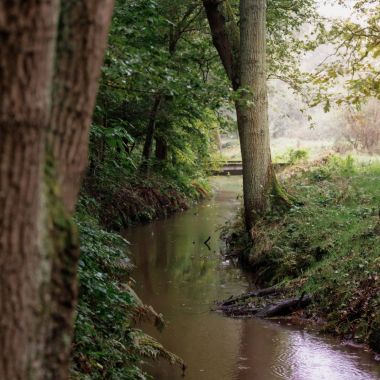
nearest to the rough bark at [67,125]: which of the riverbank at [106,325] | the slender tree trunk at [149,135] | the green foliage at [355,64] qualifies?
the riverbank at [106,325]

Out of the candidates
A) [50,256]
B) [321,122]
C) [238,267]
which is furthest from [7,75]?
[321,122]

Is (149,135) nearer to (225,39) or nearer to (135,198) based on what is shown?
(135,198)

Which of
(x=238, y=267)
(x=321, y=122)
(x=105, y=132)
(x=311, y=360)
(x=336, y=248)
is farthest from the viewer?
(x=321, y=122)

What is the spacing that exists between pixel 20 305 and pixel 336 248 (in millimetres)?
8134

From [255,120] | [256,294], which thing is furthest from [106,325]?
[255,120]

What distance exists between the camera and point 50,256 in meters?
2.14

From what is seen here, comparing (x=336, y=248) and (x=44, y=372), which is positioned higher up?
(x=44, y=372)

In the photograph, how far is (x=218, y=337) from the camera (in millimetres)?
7727

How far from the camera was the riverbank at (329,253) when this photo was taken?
7.71m

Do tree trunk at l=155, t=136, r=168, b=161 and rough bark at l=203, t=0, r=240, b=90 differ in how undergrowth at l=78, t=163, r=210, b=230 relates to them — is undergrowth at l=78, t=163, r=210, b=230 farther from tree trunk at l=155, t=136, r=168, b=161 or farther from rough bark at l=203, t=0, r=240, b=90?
rough bark at l=203, t=0, r=240, b=90

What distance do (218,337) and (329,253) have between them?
9.25 ft

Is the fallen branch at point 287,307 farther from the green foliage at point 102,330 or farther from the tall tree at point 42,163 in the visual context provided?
the tall tree at point 42,163

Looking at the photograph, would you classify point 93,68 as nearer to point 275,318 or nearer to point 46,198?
point 46,198

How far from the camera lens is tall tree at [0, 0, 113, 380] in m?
1.96
